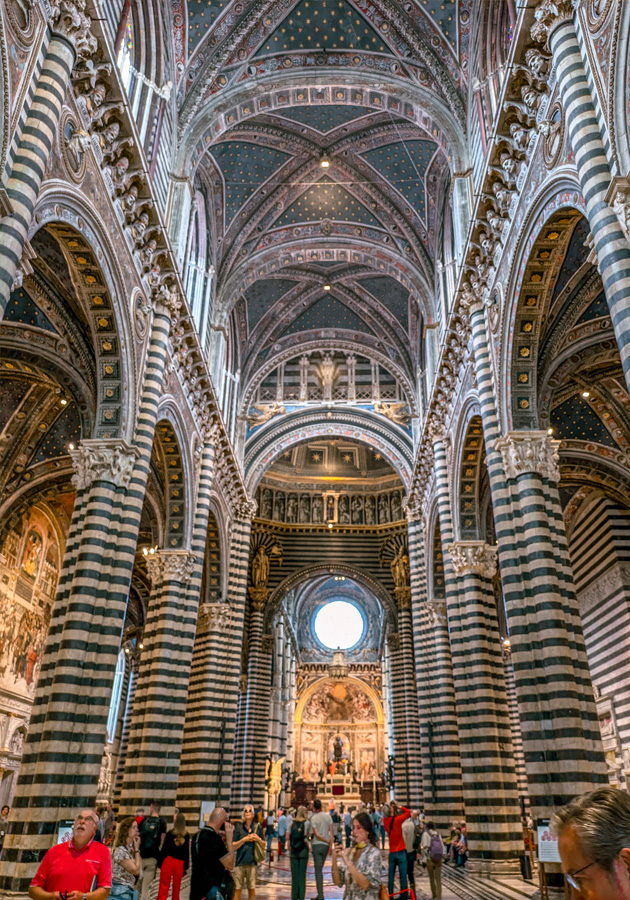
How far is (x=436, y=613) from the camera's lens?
2198 centimetres

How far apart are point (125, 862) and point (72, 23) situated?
10.2 m

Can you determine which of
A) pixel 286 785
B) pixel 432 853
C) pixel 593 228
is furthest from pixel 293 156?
pixel 286 785

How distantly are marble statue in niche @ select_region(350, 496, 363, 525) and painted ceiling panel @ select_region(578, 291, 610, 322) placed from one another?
2309cm

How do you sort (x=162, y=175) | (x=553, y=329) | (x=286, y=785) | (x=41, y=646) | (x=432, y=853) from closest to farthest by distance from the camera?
(x=432, y=853)
(x=553, y=329)
(x=162, y=175)
(x=41, y=646)
(x=286, y=785)

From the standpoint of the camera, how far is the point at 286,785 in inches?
1556

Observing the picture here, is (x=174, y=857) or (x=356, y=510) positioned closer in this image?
(x=174, y=857)

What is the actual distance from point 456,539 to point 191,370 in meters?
8.15

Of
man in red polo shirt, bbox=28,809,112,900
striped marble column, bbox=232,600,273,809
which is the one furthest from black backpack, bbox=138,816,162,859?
striped marble column, bbox=232,600,273,809

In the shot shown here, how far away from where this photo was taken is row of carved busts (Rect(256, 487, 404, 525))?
35375 mm

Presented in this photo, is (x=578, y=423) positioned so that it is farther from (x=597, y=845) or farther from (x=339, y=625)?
(x=339, y=625)

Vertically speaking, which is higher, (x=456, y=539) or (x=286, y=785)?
(x=456, y=539)

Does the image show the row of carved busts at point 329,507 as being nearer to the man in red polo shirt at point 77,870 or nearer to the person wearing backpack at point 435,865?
the person wearing backpack at point 435,865

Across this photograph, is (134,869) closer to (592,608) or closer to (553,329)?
(553,329)

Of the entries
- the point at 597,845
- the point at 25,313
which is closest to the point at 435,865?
the point at 597,845
